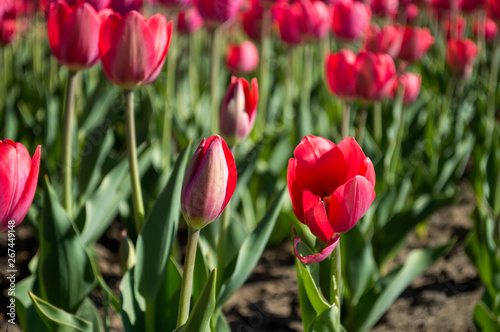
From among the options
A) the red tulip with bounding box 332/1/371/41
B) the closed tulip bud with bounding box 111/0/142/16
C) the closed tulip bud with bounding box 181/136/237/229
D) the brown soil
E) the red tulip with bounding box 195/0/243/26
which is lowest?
the brown soil

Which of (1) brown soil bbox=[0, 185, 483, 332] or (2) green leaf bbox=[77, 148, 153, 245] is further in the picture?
(1) brown soil bbox=[0, 185, 483, 332]

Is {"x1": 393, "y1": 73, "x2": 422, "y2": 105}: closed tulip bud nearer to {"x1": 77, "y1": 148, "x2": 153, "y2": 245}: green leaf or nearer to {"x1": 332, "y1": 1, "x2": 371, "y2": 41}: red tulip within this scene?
{"x1": 332, "y1": 1, "x2": 371, "y2": 41}: red tulip

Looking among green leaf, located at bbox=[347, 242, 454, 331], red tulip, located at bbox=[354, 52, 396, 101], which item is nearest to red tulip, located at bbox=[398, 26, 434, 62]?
red tulip, located at bbox=[354, 52, 396, 101]

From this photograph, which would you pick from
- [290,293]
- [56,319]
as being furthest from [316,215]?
[290,293]

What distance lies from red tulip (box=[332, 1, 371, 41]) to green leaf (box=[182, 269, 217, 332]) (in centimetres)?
161

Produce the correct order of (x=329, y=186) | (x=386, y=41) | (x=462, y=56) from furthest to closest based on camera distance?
(x=462, y=56), (x=386, y=41), (x=329, y=186)

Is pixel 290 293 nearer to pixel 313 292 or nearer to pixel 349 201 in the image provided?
pixel 313 292

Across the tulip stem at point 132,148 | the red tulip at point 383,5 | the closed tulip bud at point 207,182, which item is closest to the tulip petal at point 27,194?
the closed tulip bud at point 207,182

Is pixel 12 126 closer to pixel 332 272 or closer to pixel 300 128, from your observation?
pixel 300 128

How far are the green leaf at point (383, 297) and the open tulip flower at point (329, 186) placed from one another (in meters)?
0.57

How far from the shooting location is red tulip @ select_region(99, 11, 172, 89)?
89 cm

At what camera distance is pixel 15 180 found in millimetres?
640

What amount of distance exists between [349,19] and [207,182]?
158 cm

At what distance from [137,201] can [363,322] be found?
22.6 inches
